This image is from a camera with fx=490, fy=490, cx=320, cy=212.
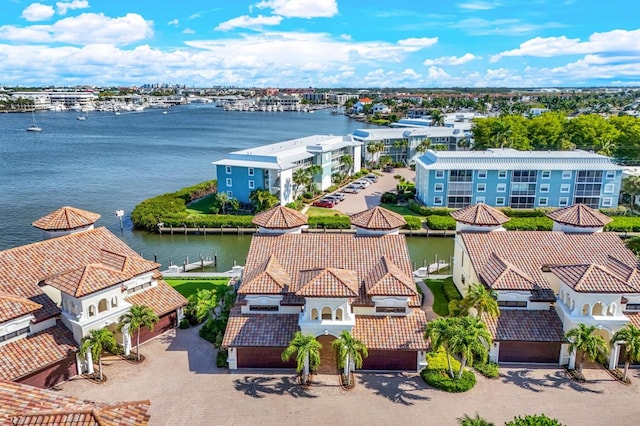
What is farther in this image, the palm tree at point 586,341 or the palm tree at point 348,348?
the palm tree at point 586,341

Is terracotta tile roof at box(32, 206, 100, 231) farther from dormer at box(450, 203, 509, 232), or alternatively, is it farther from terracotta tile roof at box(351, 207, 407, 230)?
dormer at box(450, 203, 509, 232)

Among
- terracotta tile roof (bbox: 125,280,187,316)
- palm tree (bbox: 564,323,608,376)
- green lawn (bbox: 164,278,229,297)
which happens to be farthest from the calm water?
palm tree (bbox: 564,323,608,376)

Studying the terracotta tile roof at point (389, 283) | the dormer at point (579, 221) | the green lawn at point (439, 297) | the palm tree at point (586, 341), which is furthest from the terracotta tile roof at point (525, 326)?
the dormer at point (579, 221)

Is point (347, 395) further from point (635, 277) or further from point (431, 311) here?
point (635, 277)

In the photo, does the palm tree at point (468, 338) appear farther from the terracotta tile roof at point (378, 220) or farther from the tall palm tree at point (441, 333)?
the terracotta tile roof at point (378, 220)

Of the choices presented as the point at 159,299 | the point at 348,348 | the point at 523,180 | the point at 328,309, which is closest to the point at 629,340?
the point at 348,348

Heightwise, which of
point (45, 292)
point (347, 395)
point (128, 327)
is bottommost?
point (347, 395)

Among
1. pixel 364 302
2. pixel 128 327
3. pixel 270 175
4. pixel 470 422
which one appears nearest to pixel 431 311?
pixel 364 302
